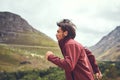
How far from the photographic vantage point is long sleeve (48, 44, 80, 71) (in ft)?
26.3

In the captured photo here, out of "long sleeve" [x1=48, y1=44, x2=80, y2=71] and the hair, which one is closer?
"long sleeve" [x1=48, y1=44, x2=80, y2=71]

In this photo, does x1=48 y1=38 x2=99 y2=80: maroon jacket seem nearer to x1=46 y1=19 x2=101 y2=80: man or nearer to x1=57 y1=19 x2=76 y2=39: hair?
x1=46 y1=19 x2=101 y2=80: man

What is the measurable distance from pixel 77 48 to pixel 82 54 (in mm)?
229

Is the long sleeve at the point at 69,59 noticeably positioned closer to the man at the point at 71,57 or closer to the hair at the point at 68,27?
the man at the point at 71,57

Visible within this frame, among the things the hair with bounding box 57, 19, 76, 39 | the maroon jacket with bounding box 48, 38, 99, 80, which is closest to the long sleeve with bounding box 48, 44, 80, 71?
the maroon jacket with bounding box 48, 38, 99, 80

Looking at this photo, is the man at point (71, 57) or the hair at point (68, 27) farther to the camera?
the hair at point (68, 27)

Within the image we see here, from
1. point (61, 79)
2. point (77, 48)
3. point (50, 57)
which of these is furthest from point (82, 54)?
point (61, 79)

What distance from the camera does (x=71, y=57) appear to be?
8.10 m

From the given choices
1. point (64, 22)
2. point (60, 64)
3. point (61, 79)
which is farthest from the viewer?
point (61, 79)

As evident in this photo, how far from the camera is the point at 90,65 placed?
28.5ft

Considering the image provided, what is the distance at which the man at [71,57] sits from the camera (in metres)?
8.09

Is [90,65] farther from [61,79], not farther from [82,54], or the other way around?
[61,79]

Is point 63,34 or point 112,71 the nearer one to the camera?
point 63,34

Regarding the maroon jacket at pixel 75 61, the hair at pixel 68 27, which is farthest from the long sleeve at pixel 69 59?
the hair at pixel 68 27
